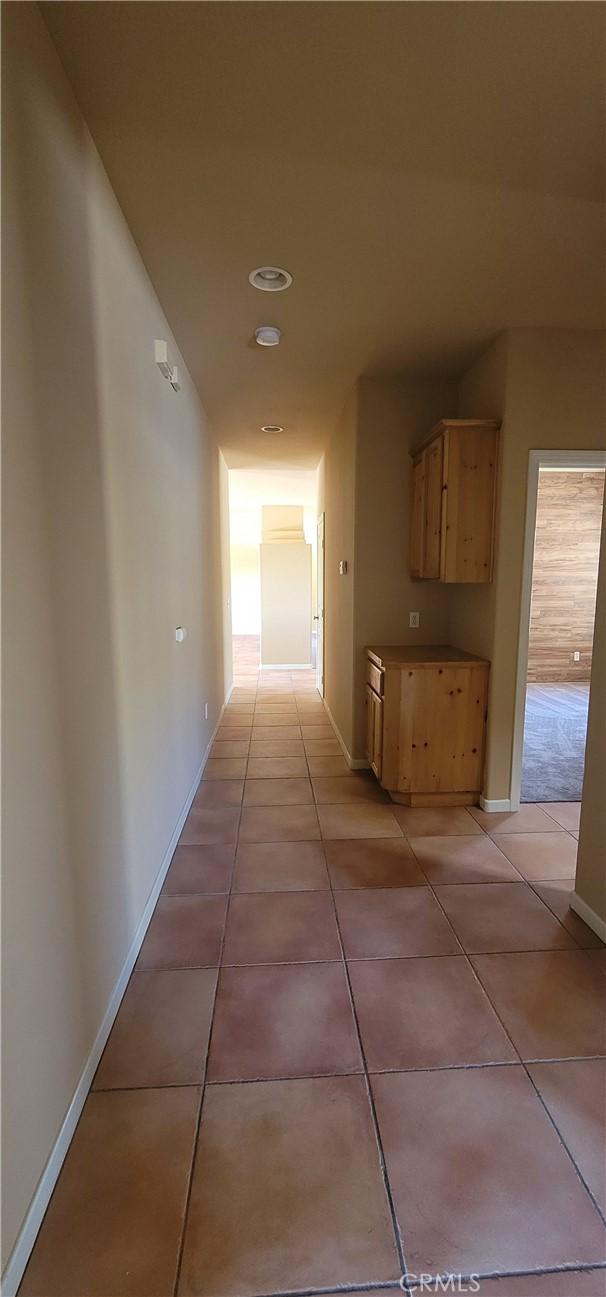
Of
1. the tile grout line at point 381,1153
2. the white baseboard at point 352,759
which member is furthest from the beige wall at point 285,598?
the tile grout line at point 381,1153

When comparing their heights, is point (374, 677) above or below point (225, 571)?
below

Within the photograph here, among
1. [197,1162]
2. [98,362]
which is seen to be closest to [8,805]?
[197,1162]

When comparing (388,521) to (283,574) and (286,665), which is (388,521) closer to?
(283,574)

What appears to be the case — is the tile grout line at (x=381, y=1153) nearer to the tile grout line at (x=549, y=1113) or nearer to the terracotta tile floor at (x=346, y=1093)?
the terracotta tile floor at (x=346, y=1093)

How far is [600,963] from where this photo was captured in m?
1.82

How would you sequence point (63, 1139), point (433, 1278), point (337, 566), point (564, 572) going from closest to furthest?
point (433, 1278) < point (63, 1139) < point (337, 566) < point (564, 572)

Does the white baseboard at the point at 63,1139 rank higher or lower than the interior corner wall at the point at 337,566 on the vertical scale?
lower

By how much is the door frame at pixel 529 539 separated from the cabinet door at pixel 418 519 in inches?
24.4

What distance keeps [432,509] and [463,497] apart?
0.74 ft

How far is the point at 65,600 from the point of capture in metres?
1.28

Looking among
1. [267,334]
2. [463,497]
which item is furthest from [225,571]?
[463,497]

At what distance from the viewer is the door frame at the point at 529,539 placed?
2746 mm

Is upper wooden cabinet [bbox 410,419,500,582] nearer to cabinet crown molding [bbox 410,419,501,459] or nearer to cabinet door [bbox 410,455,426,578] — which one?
cabinet crown molding [bbox 410,419,501,459]

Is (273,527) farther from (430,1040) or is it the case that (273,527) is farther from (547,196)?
(430,1040)
